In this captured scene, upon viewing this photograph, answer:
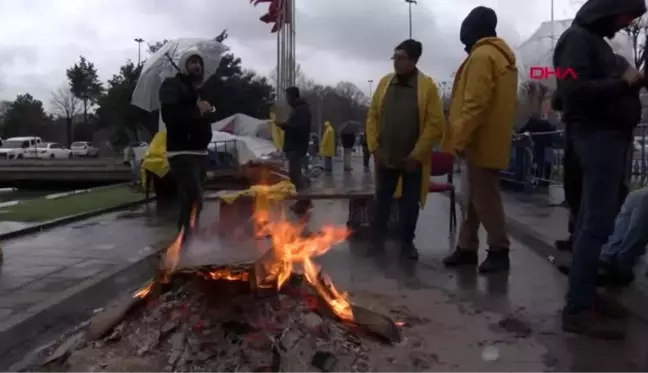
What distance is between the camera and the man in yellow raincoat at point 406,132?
7.05 metres

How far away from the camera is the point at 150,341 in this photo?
4.08 metres

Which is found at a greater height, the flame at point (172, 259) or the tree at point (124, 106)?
the tree at point (124, 106)

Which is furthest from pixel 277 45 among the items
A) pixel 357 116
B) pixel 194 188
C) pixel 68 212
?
pixel 357 116

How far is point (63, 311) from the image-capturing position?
557cm

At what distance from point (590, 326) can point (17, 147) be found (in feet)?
188

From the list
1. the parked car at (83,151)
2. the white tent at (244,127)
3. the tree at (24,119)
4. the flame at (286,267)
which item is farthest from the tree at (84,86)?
the flame at (286,267)

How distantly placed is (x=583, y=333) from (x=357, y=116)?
7894 cm

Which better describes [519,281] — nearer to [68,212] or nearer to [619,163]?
[619,163]

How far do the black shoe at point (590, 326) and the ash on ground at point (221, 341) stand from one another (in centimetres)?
130

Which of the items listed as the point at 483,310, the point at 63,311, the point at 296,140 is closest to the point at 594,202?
the point at 483,310

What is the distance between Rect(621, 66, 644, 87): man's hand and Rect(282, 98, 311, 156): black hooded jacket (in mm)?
8332

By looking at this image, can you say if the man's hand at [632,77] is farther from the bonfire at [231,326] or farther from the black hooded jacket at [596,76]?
the bonfire at [231,326]

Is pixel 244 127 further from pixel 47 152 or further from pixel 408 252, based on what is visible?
pixel 408 252

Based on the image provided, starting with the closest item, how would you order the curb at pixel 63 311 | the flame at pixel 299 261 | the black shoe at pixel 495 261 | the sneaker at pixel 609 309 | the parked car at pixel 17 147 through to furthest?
1. the flame at pixel 299 261
2. the curb at pixel 63 311
3. the sneaker at pixel 609 309
4. the black shoe at pixel 495 261
5. the parked car at pixel 17 147
